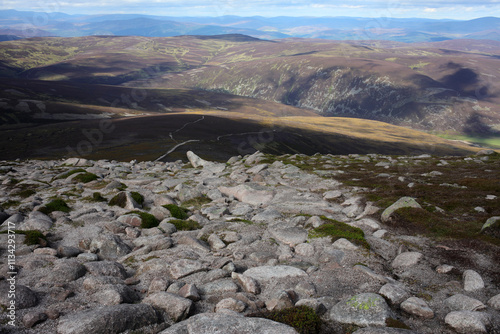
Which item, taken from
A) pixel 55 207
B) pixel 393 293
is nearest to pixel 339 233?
pixel 393 293

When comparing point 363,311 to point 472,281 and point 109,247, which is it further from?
point 109,247

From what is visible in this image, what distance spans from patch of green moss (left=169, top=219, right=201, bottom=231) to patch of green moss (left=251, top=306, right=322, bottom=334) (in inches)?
415

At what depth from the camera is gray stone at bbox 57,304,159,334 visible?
876cm

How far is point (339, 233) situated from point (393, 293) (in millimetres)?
6055

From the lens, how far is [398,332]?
346 inches

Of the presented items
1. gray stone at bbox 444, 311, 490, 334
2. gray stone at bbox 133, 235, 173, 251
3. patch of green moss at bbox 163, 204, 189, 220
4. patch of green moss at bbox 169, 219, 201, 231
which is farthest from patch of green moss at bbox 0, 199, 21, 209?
gray stone at bbox 444, 311, 490, 334

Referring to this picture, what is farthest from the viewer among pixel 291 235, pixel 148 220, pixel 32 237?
pixel 148 220

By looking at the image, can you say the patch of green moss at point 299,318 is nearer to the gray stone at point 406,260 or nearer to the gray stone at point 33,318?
the gray stone at point 406,260

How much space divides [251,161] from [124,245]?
115ft

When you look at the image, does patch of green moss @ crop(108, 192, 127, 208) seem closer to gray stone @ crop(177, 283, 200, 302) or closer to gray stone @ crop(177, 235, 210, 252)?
gray stone @ crop(177, 235, 210, 252)

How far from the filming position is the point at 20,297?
10117 millimetres

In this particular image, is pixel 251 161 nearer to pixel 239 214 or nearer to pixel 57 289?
pixel 239 214

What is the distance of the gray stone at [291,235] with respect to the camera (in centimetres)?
1719

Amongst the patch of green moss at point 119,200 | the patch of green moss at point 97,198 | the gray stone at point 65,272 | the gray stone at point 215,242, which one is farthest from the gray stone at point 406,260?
the patch of green moss at point 97,198
